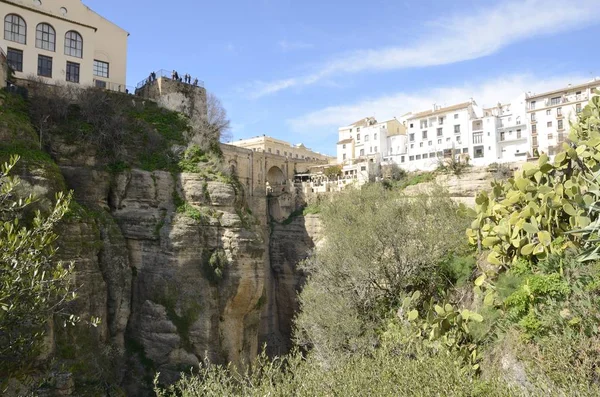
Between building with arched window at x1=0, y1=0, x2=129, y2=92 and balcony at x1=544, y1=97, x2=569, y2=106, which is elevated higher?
balcony at x1=544, y1=97, x2=569, y2=106

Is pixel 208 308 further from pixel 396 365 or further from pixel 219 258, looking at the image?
pixel 396 365

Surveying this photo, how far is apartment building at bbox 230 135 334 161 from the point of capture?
59469 millimetres

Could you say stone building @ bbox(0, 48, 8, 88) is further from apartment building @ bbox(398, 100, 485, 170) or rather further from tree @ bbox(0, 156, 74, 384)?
apartment building @ bbox(398, 100, 485, 170)

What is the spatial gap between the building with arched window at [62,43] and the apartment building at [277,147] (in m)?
31.2

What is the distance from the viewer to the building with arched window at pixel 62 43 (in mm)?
23000

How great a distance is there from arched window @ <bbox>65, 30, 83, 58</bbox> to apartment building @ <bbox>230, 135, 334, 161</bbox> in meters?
33.6

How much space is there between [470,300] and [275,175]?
95.5 ft

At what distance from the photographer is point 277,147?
60219 mm

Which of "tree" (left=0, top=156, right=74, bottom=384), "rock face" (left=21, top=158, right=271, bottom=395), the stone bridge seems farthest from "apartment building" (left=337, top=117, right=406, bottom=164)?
"tree" (left=0, top=156, right=74, bottom=384)

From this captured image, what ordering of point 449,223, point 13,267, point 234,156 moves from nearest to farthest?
point 13,267
point 449,223
point 234,156

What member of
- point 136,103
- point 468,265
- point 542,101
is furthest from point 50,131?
point 542,101

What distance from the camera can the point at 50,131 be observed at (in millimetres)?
20328

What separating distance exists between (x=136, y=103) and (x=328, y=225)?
1182 cm

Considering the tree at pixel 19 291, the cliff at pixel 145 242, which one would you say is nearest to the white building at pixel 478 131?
the cliff at pixel 145 242
